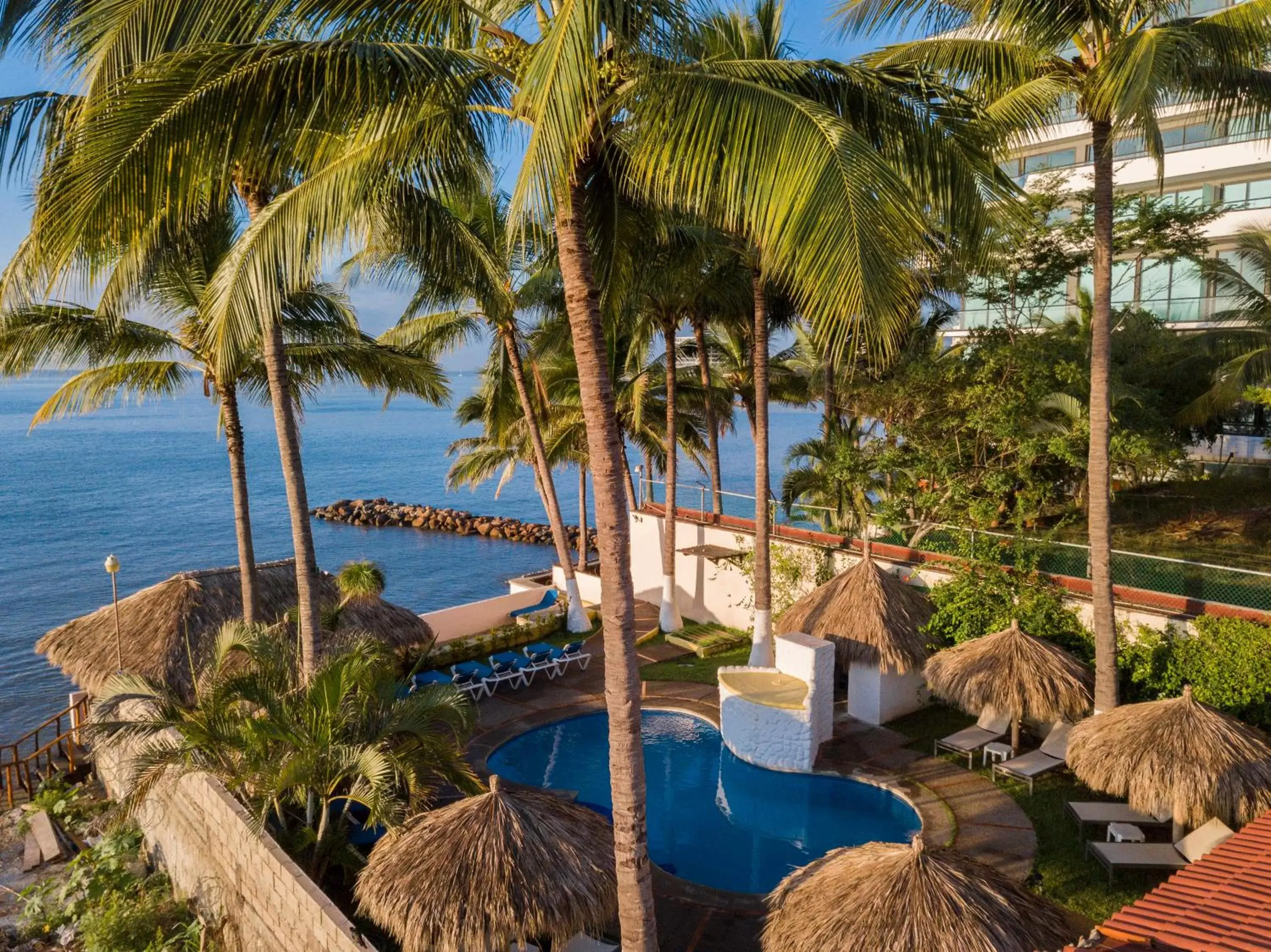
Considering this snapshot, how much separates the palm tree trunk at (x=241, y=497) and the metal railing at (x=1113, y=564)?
1009 cm

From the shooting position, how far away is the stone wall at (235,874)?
6828 millimetres

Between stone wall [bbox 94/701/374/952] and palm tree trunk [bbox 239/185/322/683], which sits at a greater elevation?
palm tree trunk [bbox 239/185/322/683]

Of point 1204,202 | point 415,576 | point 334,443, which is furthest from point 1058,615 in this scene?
point 334,443

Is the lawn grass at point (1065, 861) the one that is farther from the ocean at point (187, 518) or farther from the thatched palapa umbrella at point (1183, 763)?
the ocean at point (187, 518)

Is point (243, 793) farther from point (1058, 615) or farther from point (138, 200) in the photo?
point (1058, 615)

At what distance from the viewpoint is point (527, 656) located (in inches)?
601

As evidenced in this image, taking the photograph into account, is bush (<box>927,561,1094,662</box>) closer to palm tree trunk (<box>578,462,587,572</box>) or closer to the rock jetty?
palm tree trunk (<box>578,462,587,572</box>)

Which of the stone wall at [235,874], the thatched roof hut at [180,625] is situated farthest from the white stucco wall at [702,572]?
the stone wall at [235,874]

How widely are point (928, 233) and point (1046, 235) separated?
45.9ft

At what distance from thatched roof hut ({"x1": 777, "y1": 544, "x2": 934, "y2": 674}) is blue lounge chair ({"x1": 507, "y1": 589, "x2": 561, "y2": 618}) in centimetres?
697

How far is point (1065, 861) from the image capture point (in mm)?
8930

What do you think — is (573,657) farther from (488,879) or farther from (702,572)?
(488,879)

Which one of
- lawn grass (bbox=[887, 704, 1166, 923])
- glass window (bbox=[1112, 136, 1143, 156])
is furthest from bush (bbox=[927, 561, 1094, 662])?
glass window (bbox=[1112, 136, 1143, 156])

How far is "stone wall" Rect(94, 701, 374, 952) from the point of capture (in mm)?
6828
